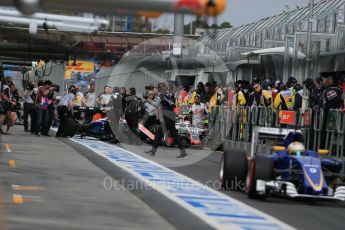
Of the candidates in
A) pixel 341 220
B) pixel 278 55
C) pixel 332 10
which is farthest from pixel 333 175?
pixel 278 55

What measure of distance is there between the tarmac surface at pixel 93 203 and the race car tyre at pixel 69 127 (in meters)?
8.79

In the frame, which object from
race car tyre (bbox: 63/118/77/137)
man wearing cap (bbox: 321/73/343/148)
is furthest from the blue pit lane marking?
race car tyre (bbox: 63/118/77/137)

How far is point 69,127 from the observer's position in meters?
27.5

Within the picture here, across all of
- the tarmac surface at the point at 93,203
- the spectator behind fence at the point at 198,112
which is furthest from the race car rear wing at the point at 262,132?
the spectator behind fence at the point at 198,112

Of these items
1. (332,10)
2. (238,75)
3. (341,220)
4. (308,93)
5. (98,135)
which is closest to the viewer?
(341,220)

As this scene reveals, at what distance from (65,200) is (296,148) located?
11.9ft

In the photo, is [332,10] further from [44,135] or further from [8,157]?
[8,157]

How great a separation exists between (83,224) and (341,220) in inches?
143

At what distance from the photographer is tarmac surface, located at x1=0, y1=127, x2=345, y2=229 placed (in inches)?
395

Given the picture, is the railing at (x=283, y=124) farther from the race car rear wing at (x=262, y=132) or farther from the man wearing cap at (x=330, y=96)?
the race car rear wing at (x=262, y=132)

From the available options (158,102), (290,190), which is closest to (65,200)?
(290,190)

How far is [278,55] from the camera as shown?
3341cm

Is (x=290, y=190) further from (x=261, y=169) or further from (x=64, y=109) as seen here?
(x=64, y=109)

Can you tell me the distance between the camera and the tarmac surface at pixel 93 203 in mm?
10031
